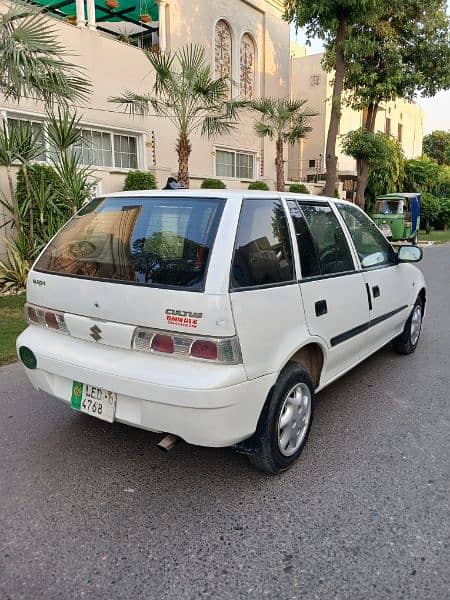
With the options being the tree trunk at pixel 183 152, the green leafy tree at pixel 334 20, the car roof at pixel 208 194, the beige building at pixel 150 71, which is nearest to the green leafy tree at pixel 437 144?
the beige building at pixel 150 71

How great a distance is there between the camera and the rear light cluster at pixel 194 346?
238 centimetres

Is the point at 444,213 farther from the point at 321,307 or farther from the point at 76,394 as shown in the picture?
the point at 76,394

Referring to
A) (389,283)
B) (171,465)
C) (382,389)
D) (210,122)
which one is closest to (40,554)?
(171,465)

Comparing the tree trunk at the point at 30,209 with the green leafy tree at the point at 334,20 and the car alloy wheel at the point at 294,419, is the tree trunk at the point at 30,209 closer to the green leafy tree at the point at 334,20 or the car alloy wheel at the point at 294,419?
the car alloy wheel at the point at 294,419

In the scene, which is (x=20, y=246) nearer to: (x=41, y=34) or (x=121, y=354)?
(x=41, y=34)

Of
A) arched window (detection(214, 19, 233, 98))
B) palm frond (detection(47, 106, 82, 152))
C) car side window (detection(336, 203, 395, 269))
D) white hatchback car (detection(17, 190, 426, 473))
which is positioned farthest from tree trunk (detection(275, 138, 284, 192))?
white hatchback car (detection(17, 190, 426, 473))

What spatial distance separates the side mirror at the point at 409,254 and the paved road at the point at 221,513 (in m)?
1.37

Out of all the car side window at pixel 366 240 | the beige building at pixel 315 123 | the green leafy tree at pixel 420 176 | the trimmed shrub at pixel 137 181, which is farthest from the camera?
the green leafy tree at pixel 420 176

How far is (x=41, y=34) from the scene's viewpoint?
251 inches

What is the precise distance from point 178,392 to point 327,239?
1723 mm

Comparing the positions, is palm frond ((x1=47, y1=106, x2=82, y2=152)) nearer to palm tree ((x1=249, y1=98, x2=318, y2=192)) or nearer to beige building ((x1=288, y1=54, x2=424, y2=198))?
palm tree ((x1=249, y1=98, x2=318, y2=192))

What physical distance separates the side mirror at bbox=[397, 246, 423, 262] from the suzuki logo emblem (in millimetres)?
2939

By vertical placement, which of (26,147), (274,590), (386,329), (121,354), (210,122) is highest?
(210,122)

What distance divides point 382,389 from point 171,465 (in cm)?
221
